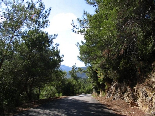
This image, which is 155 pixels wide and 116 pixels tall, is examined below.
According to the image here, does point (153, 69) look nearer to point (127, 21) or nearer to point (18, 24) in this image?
point (127, 21)

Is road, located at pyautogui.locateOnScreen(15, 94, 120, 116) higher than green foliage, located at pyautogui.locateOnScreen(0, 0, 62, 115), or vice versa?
green foliage, located at pyautogui.locateOnScreen(0, 0, 62, 115)

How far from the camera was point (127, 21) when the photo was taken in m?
8.33

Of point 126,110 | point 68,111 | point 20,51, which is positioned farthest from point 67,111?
point 20,51

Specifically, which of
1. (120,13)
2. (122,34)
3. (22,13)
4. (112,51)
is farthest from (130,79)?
(22,13)

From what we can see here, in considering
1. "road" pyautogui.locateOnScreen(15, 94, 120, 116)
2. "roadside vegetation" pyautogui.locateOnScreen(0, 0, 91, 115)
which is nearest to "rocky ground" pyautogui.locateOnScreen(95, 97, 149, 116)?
"road" pyautogui.locateOnScreen(15, 94, 120, 116)

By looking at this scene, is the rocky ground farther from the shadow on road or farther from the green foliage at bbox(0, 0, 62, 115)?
the green foliage at bbox(0, 0, 62, 115)

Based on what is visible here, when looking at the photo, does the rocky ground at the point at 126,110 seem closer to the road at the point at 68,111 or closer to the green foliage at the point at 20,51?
the road at the point at 68,111

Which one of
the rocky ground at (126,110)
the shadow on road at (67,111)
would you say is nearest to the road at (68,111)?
the shadow on road at (67,111)

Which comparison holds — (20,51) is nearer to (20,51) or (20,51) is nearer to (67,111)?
(20,51)

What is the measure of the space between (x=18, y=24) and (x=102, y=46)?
20.2 feet

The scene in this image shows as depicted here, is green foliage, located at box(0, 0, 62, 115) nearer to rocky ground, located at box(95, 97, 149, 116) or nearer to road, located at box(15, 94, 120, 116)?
road, located at box(15, 94, 120, 116)

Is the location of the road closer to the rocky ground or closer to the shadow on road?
the shadow on road

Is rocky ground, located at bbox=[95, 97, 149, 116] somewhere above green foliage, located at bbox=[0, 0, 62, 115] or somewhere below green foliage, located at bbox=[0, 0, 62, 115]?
below

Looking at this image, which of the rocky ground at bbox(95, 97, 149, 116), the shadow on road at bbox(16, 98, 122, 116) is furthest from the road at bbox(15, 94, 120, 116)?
the rocky ground at bbox(95, 97, 149, 116)
